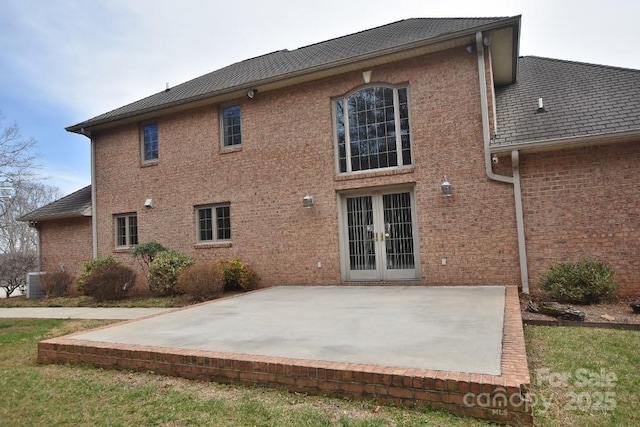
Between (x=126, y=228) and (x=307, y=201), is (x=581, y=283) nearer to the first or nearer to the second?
(x=307, y=201)

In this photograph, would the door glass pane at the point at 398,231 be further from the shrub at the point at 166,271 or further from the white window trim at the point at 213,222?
the shrub at the point at 166,271

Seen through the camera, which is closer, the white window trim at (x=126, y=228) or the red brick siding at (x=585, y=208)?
the red brick siding at (x=585, y=208)

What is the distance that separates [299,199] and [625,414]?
809cm

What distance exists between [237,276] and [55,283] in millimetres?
6494

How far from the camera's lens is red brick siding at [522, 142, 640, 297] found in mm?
7387

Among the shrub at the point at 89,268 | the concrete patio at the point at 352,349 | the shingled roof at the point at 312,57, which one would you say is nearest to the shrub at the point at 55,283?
the shrub at the point at 89,268

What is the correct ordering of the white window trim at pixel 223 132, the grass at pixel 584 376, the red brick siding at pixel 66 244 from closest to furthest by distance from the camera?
the grass at pixel 584 376 → the white window trim at pixel 223 132 → the red brick siding at pixel 66 244

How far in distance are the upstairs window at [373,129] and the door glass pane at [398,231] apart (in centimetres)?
86

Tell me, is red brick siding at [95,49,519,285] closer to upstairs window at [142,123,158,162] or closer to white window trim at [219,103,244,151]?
white window trim at [219,103,244,151]

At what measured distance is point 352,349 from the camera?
386 cm

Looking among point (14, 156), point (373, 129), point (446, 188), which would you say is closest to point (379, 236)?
point (446, 188)

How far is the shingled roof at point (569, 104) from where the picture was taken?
7.68 metres

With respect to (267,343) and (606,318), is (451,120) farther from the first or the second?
(267,343)

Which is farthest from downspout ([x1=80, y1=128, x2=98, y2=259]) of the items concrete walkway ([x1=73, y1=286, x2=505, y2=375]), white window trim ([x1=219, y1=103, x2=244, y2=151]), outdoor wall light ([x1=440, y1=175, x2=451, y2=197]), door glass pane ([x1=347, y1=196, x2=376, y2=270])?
outdoor wall light ([x1=440, y1=175, x2=451, y2=197])
